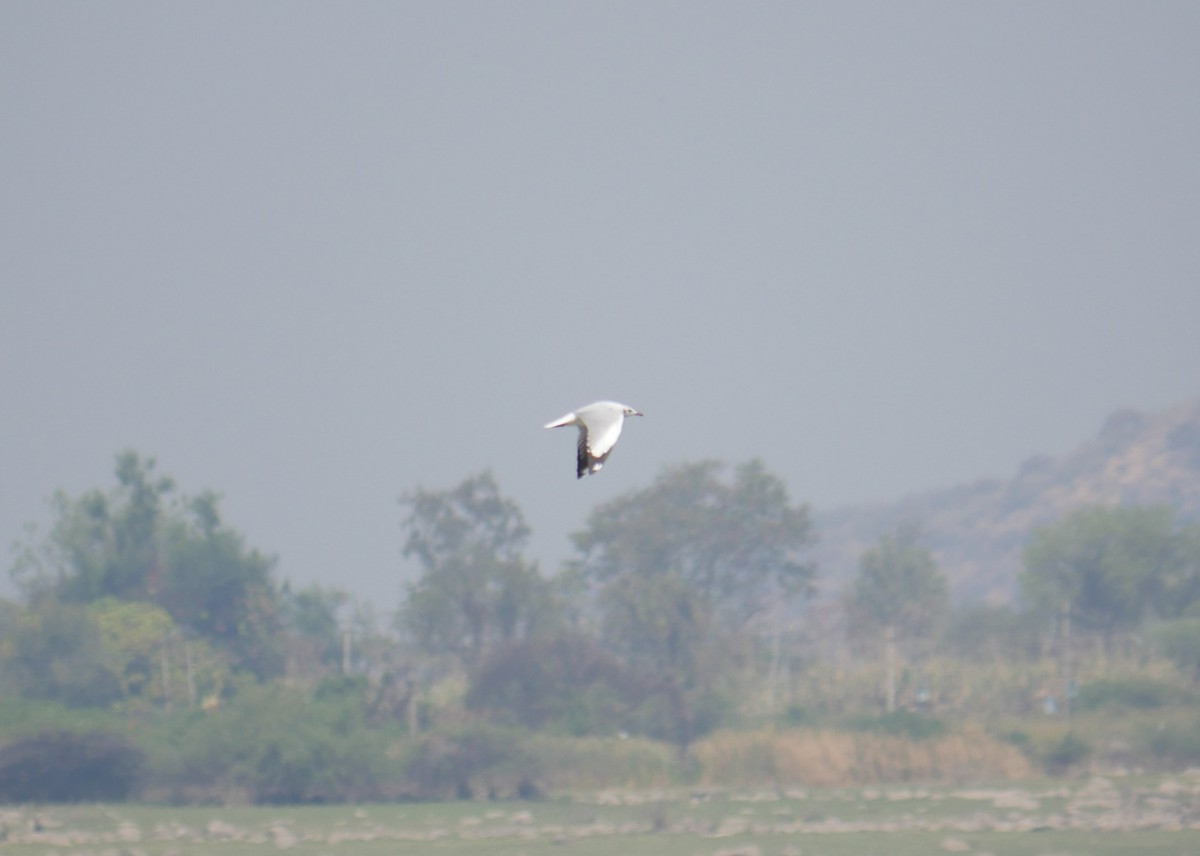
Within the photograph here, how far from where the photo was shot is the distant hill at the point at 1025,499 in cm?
9875

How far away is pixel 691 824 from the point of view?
20.4m

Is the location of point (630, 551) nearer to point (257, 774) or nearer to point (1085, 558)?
point (1085, 558)

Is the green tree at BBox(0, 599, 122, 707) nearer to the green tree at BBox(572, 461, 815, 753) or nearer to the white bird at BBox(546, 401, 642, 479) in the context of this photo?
the green tree at BBox(572, 461, 815, 753)

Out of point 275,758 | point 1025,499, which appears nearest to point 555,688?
point 275,758

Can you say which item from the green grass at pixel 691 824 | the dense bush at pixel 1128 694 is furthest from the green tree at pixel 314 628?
the dense bush at pixel 1128 694

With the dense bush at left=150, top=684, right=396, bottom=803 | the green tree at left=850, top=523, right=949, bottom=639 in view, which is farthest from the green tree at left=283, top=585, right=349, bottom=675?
the green tree at left=850, top=523, right=949, bottom=639

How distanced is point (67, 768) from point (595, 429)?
57.8 ft

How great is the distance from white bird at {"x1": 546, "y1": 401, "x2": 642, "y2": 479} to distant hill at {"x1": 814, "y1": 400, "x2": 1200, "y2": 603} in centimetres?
8490

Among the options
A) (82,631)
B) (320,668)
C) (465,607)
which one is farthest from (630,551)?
(82,631)

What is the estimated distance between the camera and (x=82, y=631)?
32.4m

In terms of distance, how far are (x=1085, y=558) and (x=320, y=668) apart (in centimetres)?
1829

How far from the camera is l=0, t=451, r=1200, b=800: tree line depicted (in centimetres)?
2745

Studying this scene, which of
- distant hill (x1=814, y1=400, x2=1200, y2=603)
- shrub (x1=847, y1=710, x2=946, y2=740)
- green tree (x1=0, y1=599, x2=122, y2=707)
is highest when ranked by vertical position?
distant hill (x1=814, y1=400, x2=1200, y2=603)

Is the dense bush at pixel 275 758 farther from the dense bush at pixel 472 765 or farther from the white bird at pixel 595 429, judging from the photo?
the white bird at pixel 595 429
